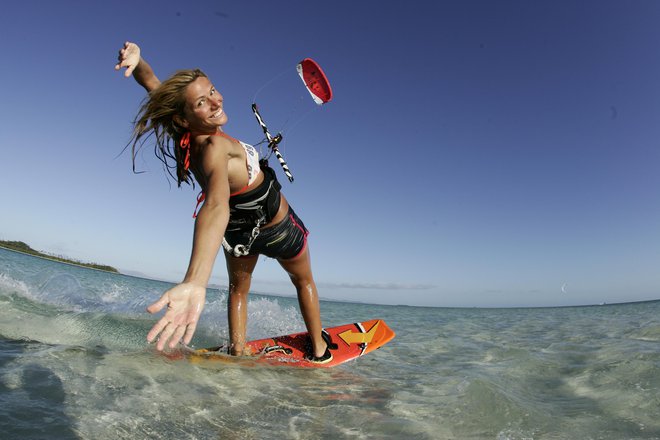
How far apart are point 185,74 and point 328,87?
206 cm

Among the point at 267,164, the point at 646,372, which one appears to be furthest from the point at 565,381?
the point at 267,164

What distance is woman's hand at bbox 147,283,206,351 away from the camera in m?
1.52

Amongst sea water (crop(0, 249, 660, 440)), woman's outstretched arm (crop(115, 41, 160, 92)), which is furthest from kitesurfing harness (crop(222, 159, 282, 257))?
sea water (crop(0, 249, 660, 440))

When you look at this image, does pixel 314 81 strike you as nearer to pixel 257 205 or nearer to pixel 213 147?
pixel 257 205

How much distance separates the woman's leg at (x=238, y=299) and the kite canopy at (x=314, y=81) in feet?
6.93

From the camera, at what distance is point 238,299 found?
4664 millimetres

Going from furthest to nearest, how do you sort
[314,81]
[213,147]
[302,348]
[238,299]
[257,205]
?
1. [302,348]
2. [314,81]
3. [238,299]
4. [257,205]
5. [213,147]

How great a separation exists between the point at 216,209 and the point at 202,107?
118 cm

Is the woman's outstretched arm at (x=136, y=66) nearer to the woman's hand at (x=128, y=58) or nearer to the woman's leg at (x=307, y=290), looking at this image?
the woman's hand at (x=128, y=58)

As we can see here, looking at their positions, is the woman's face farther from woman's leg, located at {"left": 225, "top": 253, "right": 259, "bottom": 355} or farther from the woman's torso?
woman's leg, located at {"left": 225, "top": 253, "right": 259, "bottom": 355}

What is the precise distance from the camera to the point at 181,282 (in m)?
1.73

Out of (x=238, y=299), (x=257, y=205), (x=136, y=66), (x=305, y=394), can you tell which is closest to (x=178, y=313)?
(x=305, y=394)

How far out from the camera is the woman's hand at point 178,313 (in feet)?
4.99

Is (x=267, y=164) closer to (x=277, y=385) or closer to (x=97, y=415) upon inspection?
(x=277, y=385)
